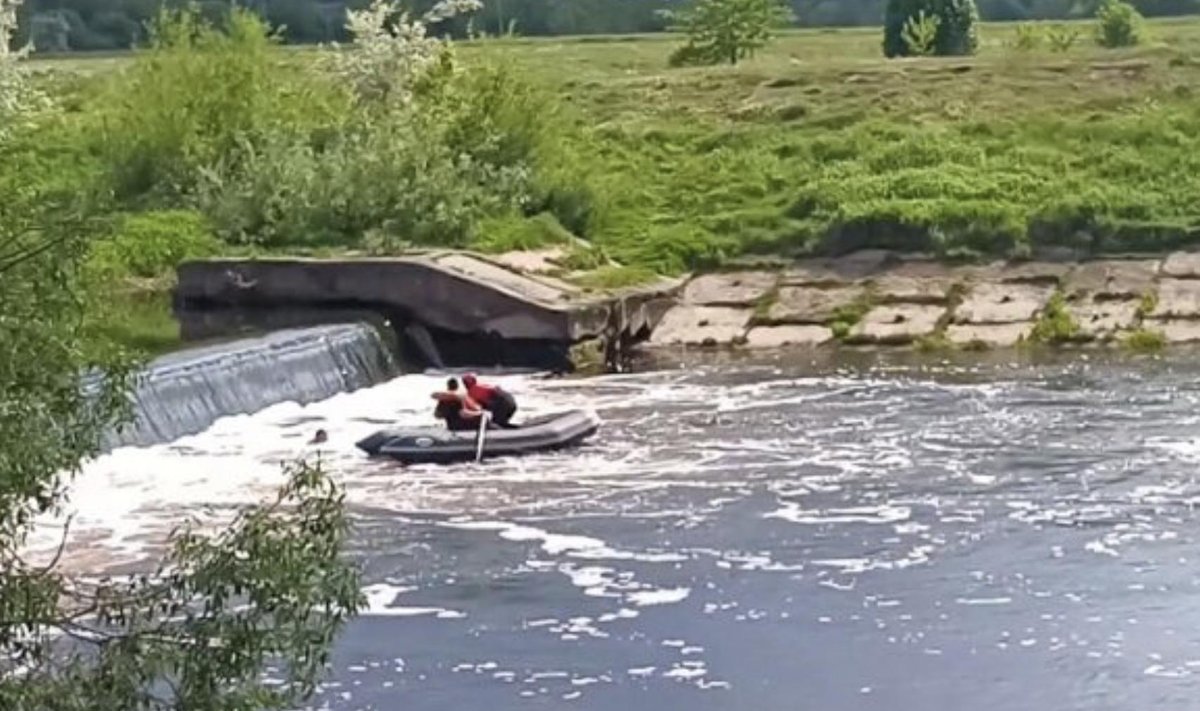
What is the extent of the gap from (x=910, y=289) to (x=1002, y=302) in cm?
118

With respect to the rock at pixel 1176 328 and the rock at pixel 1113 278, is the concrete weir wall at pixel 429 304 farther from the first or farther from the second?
the rock at pixel 1176 328

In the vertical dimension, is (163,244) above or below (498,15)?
below

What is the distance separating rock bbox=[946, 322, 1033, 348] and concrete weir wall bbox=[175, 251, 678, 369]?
3.54 metres

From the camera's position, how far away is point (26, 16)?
56.1 metres

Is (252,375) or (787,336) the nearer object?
(252,375)

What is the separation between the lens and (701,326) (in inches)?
1135

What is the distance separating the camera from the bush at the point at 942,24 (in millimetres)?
43781

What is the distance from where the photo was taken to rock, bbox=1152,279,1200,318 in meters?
28.1

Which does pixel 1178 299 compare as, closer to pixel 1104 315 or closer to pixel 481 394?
pixel 1104 315

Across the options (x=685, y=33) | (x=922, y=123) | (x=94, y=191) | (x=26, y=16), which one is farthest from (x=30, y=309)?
(x=26, y=16)

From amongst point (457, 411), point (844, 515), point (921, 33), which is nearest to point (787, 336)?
point (457, 411)

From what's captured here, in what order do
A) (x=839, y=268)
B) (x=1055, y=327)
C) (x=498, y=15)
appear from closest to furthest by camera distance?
(x=1055, y=327)
(x=839, y=268)
(x=498, y=15)

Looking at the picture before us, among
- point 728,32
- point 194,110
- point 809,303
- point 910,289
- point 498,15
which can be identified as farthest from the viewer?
point 498,15

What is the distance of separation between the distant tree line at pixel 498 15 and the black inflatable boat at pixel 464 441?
35562mm
